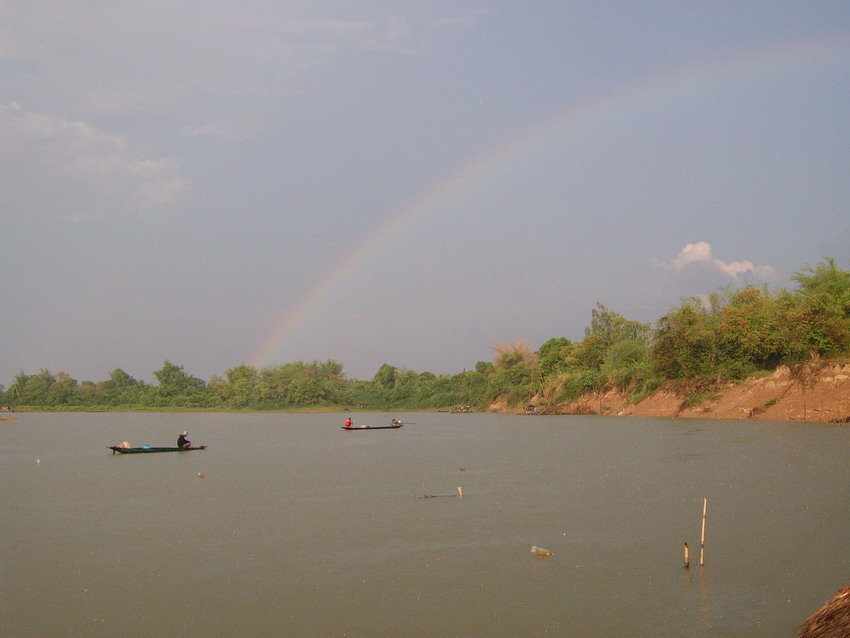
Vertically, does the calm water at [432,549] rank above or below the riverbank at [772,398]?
below

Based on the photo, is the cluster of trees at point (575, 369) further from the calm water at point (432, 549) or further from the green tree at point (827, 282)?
the calm water at point (432, 549)

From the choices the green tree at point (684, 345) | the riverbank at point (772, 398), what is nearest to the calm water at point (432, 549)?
the riverbank at point (772, 398)

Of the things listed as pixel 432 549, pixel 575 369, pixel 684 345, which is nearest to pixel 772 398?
pixel 684 345

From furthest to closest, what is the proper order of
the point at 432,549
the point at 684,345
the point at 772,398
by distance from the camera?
1. the point at 684,345
2. the point at 772,398
3. the point at 432,549

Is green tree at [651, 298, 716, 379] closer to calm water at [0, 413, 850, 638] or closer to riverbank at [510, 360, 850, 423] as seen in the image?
riverbank at [510, 360, 850, 423]

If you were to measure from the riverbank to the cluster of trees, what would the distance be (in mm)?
1207

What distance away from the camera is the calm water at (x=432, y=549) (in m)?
8.56

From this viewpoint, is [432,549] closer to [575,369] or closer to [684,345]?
[684,345]

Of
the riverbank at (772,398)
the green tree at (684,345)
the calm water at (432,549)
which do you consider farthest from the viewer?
the green tree at (684,345)

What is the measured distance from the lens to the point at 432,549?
11562 mm

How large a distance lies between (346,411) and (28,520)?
A: 7566 cm

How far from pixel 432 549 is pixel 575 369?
56651 millimetres

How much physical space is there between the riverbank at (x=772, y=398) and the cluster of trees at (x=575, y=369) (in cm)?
121

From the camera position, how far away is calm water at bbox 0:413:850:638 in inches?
337
